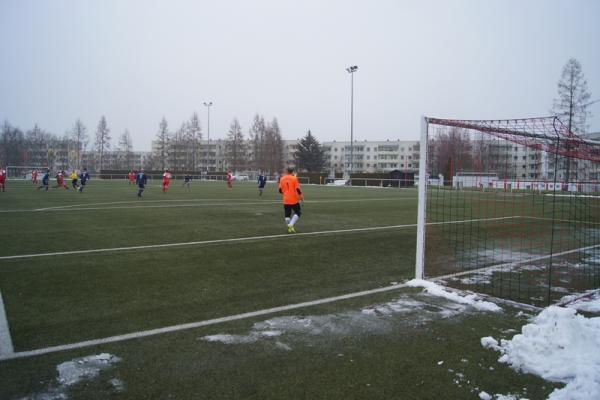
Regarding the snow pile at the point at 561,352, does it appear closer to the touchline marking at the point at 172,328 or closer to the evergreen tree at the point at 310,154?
the touchline marking at the point at 172,328

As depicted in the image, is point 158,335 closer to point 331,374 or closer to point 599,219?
point 331,374

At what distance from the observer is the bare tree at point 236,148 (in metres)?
99.2

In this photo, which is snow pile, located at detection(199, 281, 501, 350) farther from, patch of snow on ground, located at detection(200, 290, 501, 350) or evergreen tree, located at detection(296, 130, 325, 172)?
evergreen tree, located at detection(296, 130, 325, 172)

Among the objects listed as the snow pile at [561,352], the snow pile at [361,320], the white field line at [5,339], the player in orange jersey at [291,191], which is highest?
the player in orange jersey at [291,191]

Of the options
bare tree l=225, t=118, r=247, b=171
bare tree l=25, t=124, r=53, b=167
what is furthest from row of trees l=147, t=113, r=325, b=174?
bare tree l=25, t=124, r=53, b=167

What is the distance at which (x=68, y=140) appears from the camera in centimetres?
9662

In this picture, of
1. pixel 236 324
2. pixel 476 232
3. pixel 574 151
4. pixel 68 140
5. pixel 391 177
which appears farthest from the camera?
pixel 68 140

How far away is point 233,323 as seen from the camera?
4.83 m

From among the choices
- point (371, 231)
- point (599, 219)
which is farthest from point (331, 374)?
point (599, 219)

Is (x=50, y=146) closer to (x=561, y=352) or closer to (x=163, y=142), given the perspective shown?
(x=163, y=142)

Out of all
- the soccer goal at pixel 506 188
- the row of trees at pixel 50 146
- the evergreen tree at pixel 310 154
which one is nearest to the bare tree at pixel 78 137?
the row of trees at pixel 50 146

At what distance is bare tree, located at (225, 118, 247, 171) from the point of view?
99188mm

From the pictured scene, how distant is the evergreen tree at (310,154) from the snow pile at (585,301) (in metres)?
88.4

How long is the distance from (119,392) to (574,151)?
860 centimetres
